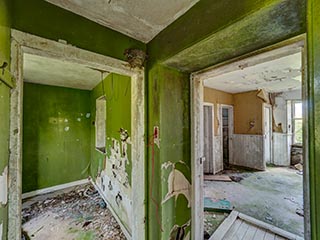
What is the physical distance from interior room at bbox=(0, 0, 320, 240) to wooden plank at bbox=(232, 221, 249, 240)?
Answer: 0.07ft

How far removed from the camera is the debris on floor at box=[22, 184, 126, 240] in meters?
2.18

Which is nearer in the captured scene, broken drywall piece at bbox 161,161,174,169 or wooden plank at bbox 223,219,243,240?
broken drywall piece at bbox 161,161,174,169

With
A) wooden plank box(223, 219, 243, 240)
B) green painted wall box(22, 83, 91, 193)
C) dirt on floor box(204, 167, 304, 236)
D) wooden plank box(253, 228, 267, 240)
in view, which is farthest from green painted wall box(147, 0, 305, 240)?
green painted wall box(22, 83, 91, 193)

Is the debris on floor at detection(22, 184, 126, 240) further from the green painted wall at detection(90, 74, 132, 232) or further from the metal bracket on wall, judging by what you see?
the metal bracket on wall

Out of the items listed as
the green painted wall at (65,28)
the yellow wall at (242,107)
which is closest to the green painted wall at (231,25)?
the green painted wall at (65,28)

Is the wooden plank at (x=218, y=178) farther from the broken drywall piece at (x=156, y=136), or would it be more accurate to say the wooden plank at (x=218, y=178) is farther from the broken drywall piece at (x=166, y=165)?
the broken drywall piece at (x=156, y=136)

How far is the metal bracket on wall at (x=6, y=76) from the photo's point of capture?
832 millimetres

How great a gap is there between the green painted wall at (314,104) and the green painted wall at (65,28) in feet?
4.43

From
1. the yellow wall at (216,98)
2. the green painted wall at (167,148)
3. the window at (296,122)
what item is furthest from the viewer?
the window at (296,122)

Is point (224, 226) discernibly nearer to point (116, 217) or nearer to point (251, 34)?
point (116, 217)

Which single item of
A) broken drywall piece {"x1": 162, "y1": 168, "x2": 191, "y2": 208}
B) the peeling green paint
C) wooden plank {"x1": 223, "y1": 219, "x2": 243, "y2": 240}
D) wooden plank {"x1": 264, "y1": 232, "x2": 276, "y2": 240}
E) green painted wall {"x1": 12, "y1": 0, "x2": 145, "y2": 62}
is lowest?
wooden plank {"x1": 223, "y1": 219, "x2": 243, "y2": 240}

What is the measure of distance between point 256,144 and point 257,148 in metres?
0.12

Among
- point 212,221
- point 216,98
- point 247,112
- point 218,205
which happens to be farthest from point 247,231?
point 247,112

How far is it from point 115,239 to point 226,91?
4.68 metres
